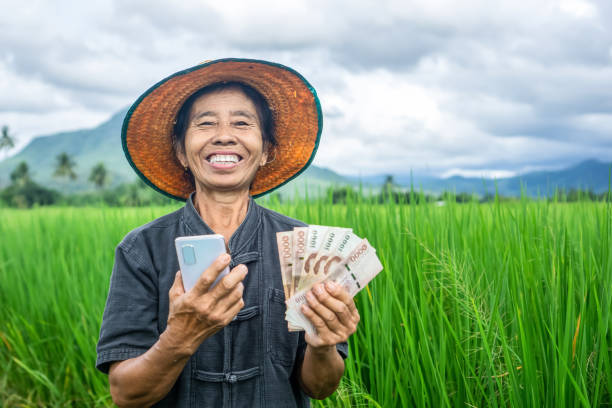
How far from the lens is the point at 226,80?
185 centimetres

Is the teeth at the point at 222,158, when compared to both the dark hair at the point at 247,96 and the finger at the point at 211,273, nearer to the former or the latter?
the dark hair at the point at 247,96

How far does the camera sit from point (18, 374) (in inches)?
161

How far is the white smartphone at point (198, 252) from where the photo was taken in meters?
1.32

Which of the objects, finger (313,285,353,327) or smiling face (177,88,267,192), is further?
smiling face (177,88,267,192)

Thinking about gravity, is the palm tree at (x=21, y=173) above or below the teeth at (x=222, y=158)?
above

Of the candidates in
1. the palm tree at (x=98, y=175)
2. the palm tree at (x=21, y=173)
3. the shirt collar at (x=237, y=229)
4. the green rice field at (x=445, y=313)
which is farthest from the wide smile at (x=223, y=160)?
the palm tree at (x=98, y=175)

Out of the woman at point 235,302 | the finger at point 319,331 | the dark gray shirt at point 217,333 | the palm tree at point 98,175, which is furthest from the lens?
the palm tree at point 98,175

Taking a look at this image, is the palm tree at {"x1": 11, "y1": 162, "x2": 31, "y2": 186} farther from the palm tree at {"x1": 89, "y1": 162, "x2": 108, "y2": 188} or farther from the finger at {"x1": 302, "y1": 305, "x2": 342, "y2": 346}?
the finger at {"x1": 302, "y1": 305, "x2": 342, "y2": 346}

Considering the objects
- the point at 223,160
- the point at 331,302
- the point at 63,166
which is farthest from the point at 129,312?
the point at 63,166

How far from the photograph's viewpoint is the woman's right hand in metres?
1.29

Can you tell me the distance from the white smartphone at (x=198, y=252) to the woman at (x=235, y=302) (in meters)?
0.09

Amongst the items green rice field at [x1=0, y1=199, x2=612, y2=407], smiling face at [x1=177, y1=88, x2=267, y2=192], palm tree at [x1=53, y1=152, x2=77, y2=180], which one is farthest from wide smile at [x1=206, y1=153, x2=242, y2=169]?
palm tree at [x1=53, y1=152, x2=77, y2=180]

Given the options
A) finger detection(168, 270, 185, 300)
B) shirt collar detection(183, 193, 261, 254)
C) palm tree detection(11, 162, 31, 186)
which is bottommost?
finger detection(168, 270, 185, 300)

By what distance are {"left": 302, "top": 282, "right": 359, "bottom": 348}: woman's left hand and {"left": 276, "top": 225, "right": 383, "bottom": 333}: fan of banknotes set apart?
0.04 m
